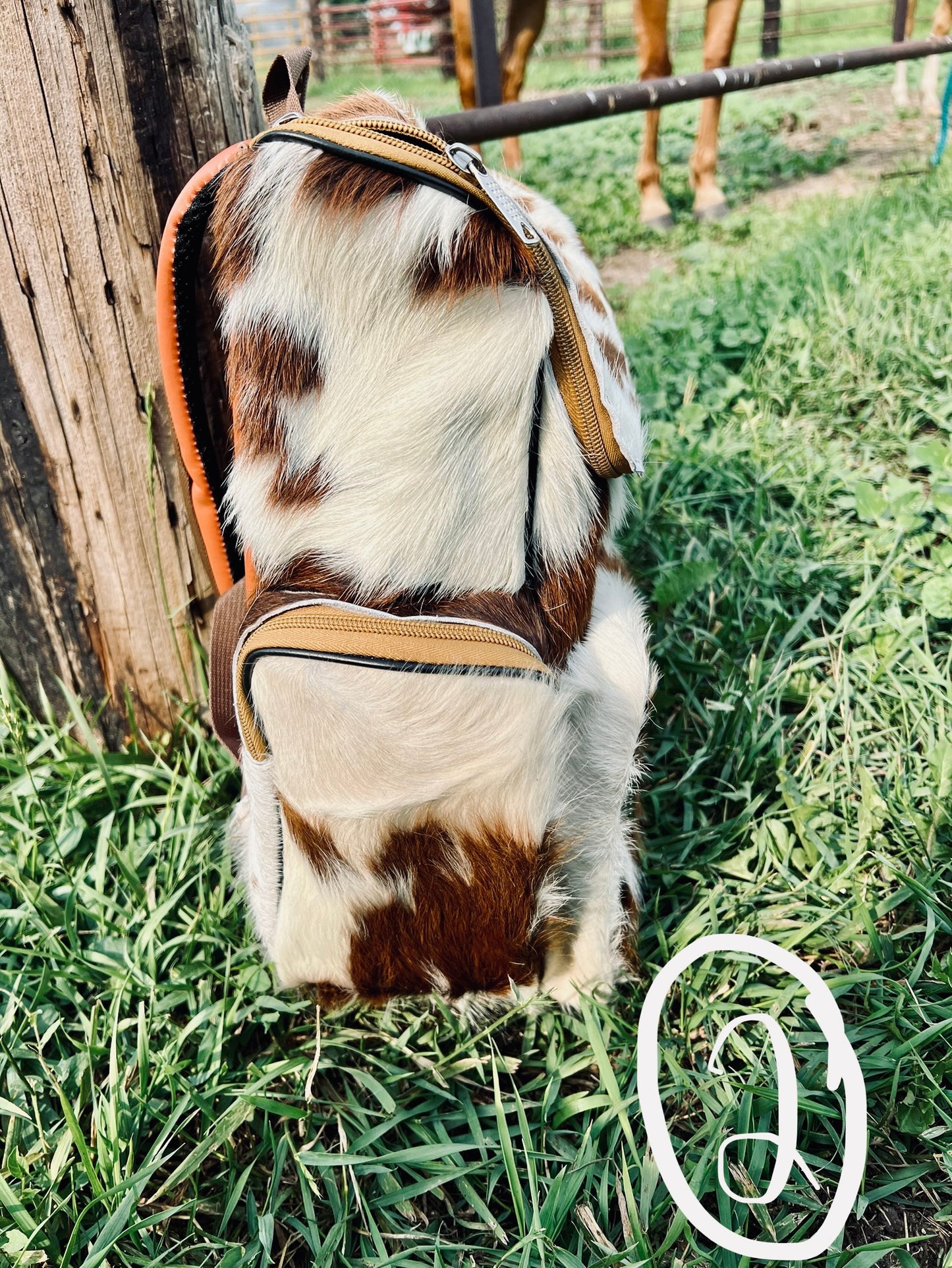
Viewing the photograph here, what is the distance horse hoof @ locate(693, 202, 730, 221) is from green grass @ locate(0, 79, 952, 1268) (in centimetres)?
248

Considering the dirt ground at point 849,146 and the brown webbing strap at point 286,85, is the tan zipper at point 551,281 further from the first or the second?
the dirt ground at point 849,146

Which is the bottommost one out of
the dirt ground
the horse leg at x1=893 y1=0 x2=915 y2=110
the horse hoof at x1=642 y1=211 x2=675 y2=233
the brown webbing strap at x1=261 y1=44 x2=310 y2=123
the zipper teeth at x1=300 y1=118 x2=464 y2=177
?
the horse hoof at x1=642 y1=211 x2=675 y2=233

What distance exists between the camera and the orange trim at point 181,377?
1011mm

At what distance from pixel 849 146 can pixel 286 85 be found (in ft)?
15.2

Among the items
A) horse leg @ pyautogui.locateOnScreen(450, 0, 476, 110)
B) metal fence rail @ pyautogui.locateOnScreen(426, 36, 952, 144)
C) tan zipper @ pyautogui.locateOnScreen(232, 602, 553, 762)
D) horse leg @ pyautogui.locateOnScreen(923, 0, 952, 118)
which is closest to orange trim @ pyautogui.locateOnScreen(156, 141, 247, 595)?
tan zipper @ pyautogui.locateOnScreen(232, 602, 553, 762)

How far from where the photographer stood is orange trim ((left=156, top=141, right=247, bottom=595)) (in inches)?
39.8

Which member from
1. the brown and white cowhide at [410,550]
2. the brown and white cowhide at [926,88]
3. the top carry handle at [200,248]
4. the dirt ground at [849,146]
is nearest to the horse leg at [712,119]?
the dirt ground at [849,146]

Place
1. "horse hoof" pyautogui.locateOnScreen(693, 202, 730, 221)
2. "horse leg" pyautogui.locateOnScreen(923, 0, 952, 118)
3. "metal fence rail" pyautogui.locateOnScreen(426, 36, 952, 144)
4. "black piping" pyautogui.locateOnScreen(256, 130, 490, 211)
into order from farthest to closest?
"horse leg" pyautogui.locateOnScreen(923, 0, 952, 118) < "horse hoof" pyautogui.locateOnScreen(693, 202, 730, 221) < "metal fence rail" pyautogui.locateOnScreen(426, 36, 952, 144) < "black piping" pyautogui.locateOnScreen(256, 130, 490, 211)

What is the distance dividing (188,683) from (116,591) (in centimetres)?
18

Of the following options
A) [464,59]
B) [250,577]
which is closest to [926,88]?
[464,59]

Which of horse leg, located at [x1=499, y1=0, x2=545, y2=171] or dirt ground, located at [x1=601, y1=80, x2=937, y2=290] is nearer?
dirt ground, located at [x1=601, y1=80, x2=937, y2=290]

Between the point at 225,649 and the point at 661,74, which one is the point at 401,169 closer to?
the point at 225,649

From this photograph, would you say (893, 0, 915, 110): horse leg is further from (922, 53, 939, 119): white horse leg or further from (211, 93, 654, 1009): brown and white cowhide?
(211, 93, 654, 1009): brown and white cowhide

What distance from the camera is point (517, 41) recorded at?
4.36 meters
